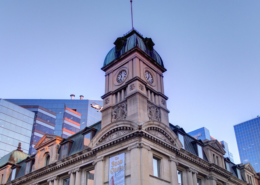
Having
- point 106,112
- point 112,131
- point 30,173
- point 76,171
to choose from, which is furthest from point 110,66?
point 30,173

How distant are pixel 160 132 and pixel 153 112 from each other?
3045 mm

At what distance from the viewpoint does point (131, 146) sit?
32969 mm

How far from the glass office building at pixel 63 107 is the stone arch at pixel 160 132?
68.2m

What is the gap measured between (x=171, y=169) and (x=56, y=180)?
16.6 metres

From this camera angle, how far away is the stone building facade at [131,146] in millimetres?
33188

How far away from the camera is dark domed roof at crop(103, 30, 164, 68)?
42062mm

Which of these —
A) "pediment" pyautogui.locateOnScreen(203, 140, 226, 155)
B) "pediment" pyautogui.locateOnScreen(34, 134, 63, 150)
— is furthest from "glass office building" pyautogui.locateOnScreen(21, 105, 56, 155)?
"pediment" pyautogui.locateOnScreen(203, 140, 226, 155)

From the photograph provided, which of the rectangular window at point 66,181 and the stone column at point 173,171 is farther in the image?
the rectangular window at point 66,181

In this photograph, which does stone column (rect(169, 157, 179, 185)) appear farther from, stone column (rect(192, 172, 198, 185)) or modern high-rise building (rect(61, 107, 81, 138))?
modern high-rise building (rect(61, 107, 81, 138))

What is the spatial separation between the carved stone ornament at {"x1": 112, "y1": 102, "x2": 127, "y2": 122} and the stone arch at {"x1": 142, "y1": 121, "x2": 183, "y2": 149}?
3651 millimetres

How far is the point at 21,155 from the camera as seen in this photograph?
58062 mm

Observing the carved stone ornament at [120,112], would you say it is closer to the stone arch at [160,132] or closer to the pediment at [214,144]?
the stone arch at [160,132]

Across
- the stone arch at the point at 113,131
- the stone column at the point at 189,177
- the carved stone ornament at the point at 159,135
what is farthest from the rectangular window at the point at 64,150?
the stone column at the point at 189,177

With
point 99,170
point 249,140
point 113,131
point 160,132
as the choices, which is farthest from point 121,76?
point 249,140
